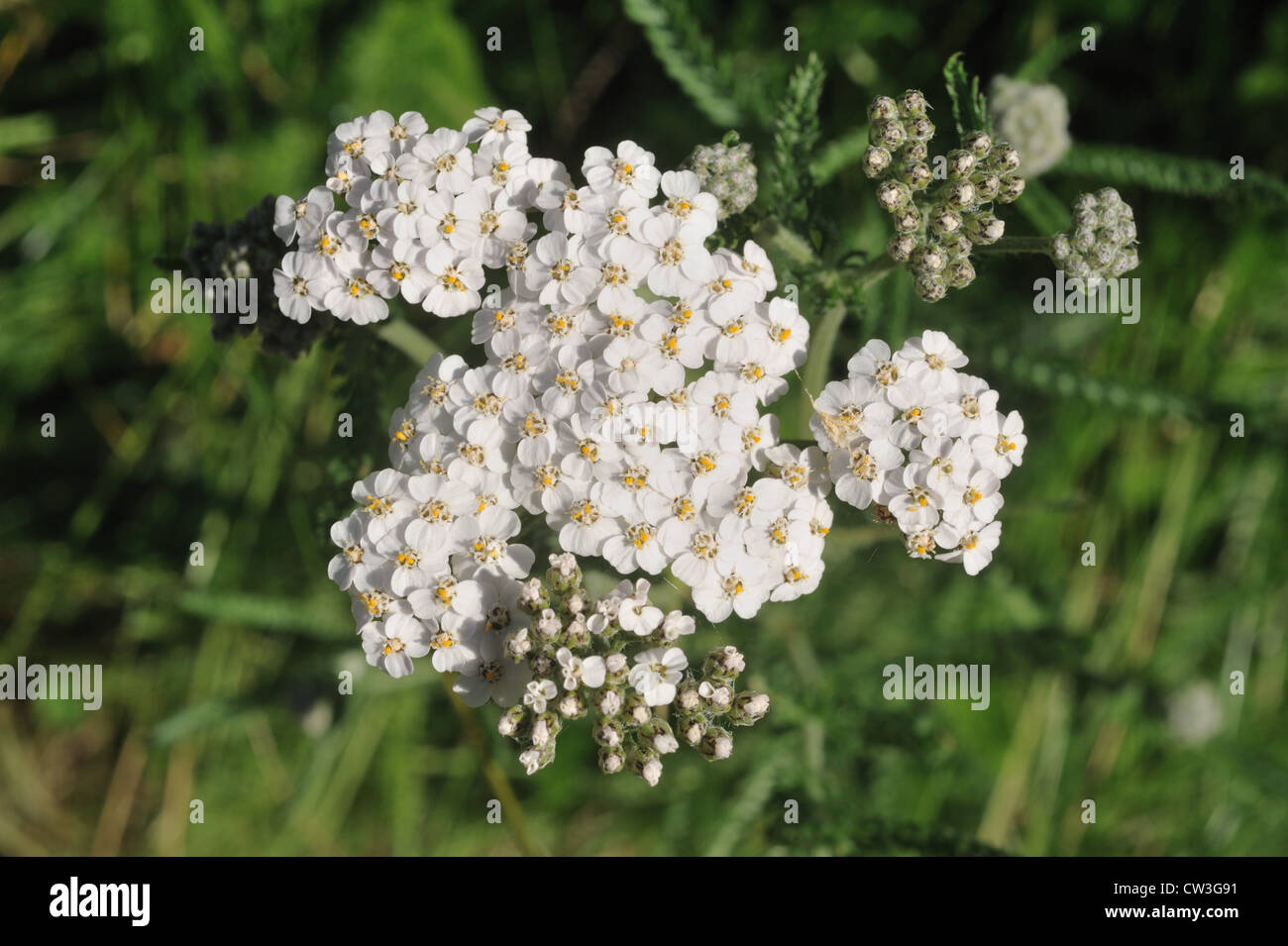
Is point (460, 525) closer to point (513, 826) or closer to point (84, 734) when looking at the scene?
point (513, 826)

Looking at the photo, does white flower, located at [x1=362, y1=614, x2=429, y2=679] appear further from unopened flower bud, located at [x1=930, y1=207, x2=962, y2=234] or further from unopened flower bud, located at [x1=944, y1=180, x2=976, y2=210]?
unopened flower bud, located at [x1=944, y1=180, x2=976, y2=210]

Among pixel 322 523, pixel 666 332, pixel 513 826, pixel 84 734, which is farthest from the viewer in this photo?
pixel 84 734

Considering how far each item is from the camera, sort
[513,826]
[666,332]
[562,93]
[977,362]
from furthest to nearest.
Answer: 1. [562,93]
2. [513,826]
3. [977,362]
4. [666,332]

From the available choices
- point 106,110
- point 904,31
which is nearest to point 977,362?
point 904,31

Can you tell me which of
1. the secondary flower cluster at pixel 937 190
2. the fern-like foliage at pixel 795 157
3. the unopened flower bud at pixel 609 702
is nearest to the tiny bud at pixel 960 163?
the secondary flower cluster at pixel 937 190

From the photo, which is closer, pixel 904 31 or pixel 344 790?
pixel 904 31

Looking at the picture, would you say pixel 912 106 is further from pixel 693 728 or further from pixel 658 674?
pixel 693 728

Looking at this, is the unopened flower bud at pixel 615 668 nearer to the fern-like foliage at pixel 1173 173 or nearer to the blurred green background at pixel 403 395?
the blurred green background at pixel 403 395
